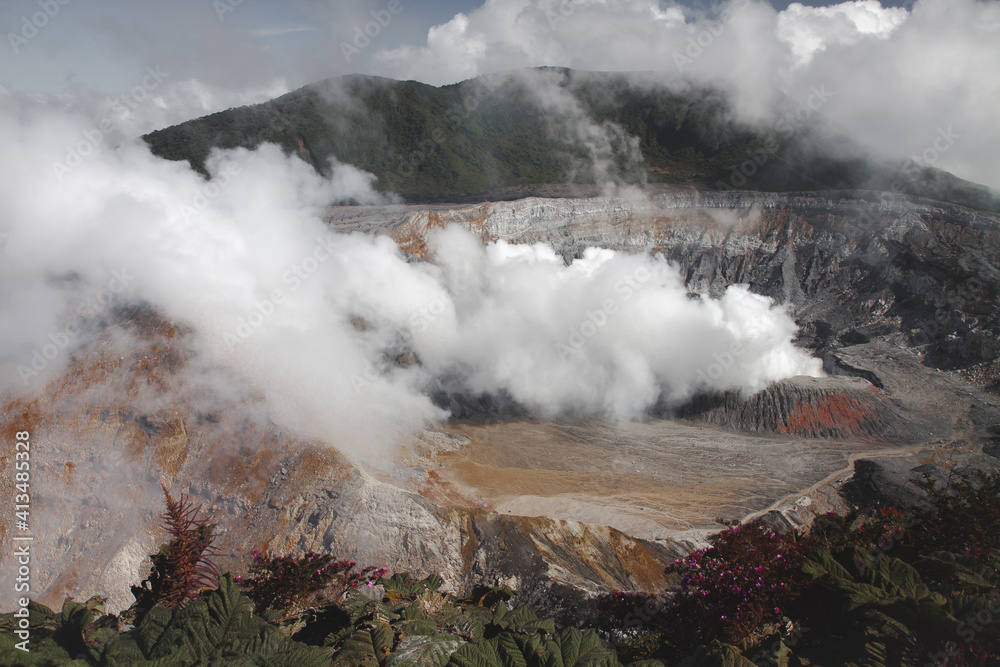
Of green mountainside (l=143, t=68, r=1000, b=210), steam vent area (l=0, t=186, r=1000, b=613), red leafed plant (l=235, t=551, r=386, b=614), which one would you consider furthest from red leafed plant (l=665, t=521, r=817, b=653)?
green mountainside (l=143, t=68, r=1000, b=210)

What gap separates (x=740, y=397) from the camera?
1455 inches

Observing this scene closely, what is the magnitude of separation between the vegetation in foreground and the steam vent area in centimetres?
738

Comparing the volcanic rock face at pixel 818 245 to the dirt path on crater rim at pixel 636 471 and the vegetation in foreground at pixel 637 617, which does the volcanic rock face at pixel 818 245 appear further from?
the vegetation in foreground at pixel 637 617

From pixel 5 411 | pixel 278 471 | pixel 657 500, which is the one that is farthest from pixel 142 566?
pixel 657 500

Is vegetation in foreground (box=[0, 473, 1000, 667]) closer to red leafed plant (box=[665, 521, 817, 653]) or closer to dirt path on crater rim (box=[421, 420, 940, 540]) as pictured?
red leafed plant (box=[665, 521, 817, 653])

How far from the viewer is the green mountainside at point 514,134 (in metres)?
84.7

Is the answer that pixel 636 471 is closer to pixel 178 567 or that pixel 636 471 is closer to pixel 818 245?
pixel 178 567

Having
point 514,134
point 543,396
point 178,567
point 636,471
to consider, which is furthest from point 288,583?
point 514,134

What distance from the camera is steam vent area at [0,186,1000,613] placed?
1677cm

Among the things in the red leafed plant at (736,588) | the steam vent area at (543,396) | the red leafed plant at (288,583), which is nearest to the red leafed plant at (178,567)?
the red leafed plant at (288,583)

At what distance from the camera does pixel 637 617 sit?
28.7 feet

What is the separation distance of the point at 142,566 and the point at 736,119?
102 meters

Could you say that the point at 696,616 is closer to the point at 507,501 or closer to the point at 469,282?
the point at 507,501

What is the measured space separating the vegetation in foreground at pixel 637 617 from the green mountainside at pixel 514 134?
76.7 m
